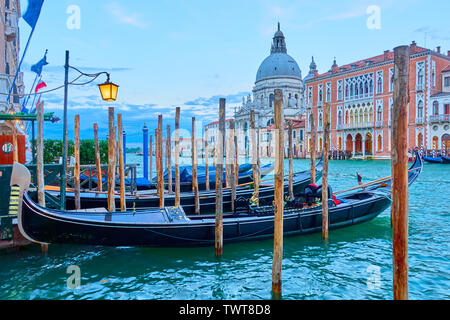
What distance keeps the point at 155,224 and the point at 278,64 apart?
163ft

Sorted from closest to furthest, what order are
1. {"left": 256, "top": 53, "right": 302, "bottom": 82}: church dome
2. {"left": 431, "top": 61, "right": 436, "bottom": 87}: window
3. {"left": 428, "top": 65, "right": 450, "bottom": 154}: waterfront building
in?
{"left": 428, "top": 65, "right": 450, "bottom": 154}: waterfront building
{"left": 431, "top": 61, "right": 436, "bottom": 87}: window
{"left": 256, "top": 53, "right": 302, "bottom": 82}: church dome

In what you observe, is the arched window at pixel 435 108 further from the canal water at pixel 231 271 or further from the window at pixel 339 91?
the canal water at pixel 231 271

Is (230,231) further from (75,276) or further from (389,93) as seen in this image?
(389,93)

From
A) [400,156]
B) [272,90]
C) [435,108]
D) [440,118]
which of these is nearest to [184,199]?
[400,156]

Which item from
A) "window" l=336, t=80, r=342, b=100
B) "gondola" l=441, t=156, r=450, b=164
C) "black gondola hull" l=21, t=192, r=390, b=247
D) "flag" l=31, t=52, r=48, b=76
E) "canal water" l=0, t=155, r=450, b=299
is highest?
"window" l=336, t=80, r=342, b=100

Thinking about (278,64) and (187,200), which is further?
(278,64)

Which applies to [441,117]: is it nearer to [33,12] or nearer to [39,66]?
[39,66]

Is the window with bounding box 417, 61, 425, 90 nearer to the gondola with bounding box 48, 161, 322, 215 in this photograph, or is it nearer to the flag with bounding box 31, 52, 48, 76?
the gondola with bounding box 48, 161, 322, 215

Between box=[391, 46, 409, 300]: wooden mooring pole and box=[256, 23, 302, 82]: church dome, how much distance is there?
164 ft

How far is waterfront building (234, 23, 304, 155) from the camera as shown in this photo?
4912cm

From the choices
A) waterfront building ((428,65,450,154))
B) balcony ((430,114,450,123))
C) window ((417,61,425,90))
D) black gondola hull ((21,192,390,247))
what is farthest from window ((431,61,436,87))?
black gondola hull ((21,192,390,247))

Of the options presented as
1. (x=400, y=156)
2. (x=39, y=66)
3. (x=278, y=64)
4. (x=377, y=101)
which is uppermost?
(x=278, y=64)

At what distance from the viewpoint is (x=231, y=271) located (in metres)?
4.08

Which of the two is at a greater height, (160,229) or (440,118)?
(440,118)
